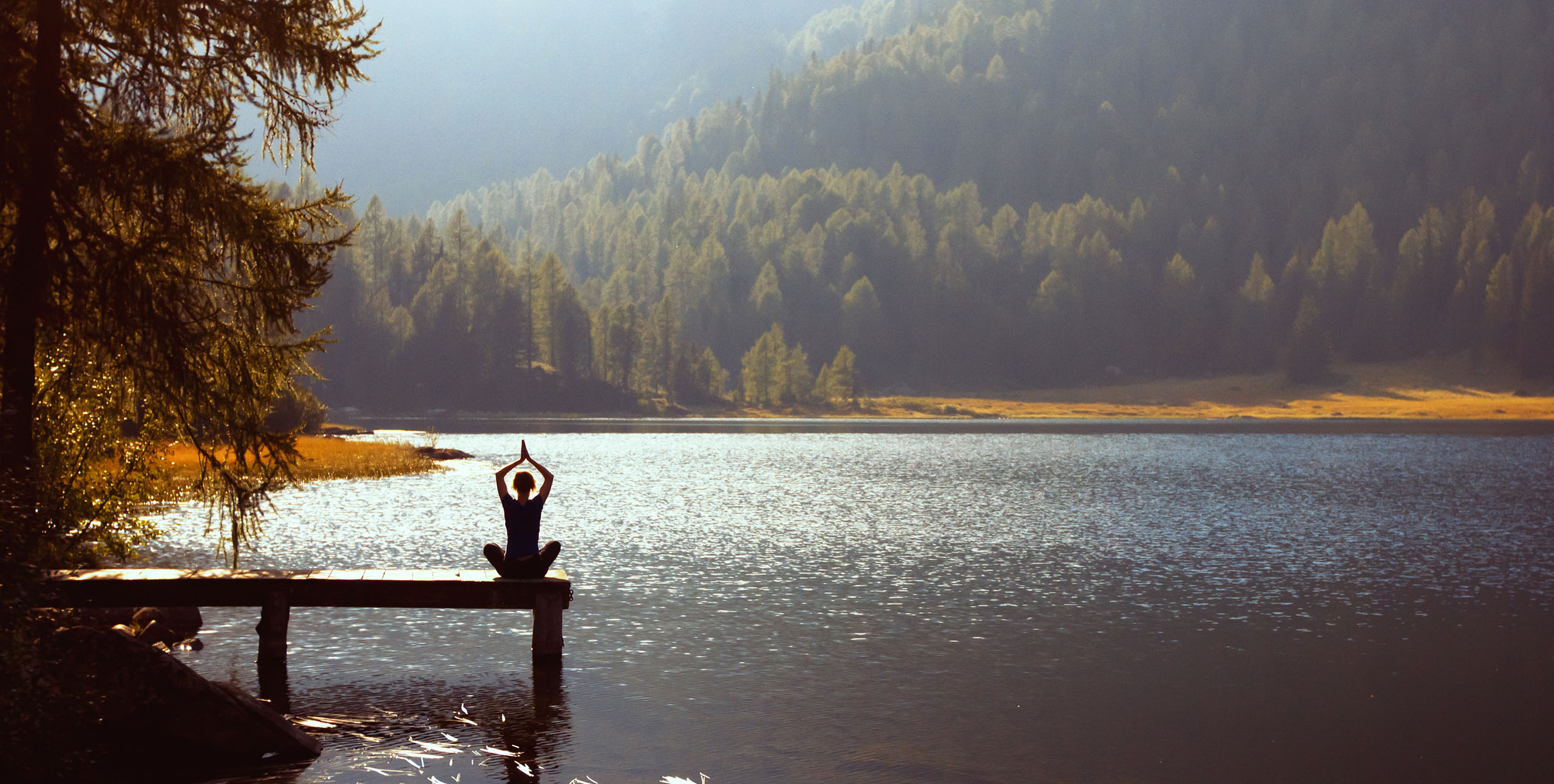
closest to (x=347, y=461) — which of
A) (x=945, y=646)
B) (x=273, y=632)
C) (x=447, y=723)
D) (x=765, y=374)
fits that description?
(x=273, y=632)

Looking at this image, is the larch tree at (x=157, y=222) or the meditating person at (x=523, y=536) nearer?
the larch tree at (x=157, y=222)

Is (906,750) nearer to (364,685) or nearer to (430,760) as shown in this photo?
(430,760)

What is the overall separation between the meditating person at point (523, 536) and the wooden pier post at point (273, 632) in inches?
151

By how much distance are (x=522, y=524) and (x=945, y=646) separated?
9.19 m

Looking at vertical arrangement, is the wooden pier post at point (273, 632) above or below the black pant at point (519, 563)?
below

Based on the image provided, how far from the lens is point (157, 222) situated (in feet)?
59.7

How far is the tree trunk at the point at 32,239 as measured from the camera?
1716 centimetres

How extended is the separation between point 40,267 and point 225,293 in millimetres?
2645

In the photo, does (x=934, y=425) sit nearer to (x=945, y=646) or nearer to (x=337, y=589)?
(x=945, y=646)

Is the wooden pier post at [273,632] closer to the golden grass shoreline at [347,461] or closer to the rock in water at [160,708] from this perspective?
the rock in water at [160,708]

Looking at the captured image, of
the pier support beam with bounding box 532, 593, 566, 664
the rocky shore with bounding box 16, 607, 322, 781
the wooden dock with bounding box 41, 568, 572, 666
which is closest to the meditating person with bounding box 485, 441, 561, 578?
the wooden dock with bounding box 41, 568, 572, 666

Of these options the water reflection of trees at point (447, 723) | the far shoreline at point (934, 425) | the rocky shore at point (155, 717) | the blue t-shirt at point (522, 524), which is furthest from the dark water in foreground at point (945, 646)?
the far shoreline at point (934, 425)

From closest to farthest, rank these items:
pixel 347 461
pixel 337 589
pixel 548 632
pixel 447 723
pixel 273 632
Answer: pixel 447 723 → pixel 337 589 → pixel 273 632 → pixel 548 632 → pixel 347 461

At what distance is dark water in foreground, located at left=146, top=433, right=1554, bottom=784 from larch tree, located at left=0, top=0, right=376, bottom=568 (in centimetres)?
521
